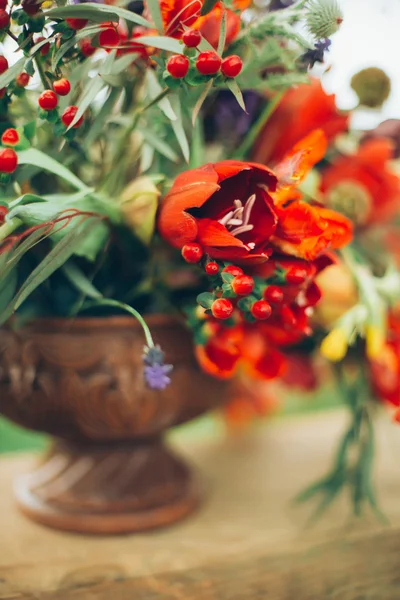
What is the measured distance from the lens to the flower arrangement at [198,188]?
0.82 feet

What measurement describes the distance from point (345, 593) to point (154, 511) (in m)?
0.14

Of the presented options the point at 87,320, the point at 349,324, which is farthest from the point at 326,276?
the point at 87,320

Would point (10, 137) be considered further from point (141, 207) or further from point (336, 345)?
point (336, 345)

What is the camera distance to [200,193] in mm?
250

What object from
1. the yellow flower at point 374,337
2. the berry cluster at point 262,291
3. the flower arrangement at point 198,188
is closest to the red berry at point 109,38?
the flower arrangement at point 198,188

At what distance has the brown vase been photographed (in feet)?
1.16

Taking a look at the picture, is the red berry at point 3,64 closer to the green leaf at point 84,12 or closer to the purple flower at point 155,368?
the green leaf at point 84,12

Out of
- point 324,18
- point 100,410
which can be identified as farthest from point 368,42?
point 100,410

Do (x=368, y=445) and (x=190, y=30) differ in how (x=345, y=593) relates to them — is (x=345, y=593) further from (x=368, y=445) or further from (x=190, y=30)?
(x=190, y=30)

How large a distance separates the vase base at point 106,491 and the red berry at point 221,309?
0.22m

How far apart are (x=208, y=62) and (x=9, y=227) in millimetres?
116

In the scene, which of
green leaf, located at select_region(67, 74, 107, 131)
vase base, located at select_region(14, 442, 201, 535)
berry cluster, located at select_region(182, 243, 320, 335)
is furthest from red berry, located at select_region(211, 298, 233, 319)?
vase base, located at select_region(14, 442, 201, 535)

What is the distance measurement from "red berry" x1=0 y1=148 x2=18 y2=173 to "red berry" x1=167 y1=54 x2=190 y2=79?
0.28ft

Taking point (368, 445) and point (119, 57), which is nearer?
point (119, 57)
